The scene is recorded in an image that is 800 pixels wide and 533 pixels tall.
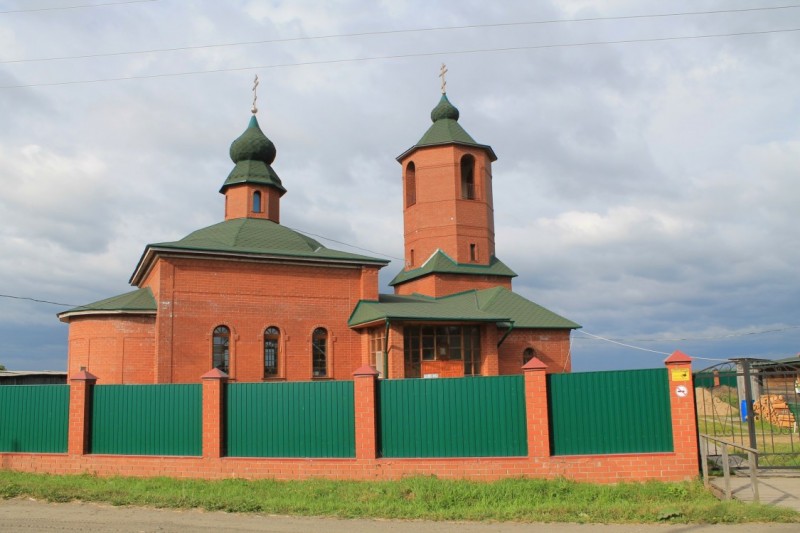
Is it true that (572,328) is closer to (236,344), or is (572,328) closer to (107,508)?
(236,344)

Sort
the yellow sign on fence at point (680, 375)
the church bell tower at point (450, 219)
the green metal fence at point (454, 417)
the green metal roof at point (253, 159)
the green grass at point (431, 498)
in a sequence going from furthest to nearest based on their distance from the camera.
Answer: the church bell tower at point (450, 219) < the green metal roof at point (253, 159) < the green metal fence at point (454, 417) < the yellow sign on fence at point (680, 375) < the green grass at point (431, 498)

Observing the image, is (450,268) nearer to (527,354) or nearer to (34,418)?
(527,354)

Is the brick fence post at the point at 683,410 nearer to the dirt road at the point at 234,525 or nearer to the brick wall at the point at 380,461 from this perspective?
the brick wall at the point at 380,461

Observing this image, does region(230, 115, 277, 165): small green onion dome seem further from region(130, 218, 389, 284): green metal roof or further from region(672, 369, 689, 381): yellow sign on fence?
region(672, 369, 689, 381): yellow sign on fence

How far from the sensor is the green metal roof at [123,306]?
1784cm

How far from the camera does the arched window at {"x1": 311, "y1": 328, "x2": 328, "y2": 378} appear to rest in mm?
19094

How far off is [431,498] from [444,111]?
18.3 m

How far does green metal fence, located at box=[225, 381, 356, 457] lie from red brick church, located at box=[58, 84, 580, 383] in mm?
5831

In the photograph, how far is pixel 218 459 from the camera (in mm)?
11539

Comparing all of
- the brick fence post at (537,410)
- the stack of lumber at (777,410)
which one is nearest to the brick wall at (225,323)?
the brick fence post at (537,410)

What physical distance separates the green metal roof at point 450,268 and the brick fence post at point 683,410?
41.4ft

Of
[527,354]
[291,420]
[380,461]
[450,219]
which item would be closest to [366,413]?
[380,461]

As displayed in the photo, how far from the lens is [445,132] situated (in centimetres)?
2466

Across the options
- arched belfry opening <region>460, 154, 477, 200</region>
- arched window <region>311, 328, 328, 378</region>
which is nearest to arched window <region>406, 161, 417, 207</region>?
arched belfry opening <region>460, 154, 477, 200</region>
